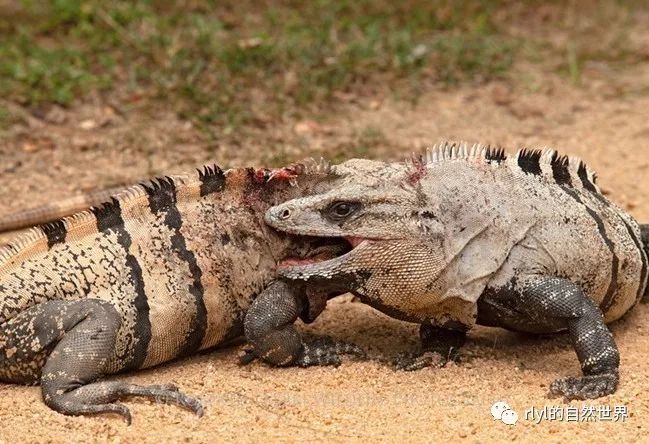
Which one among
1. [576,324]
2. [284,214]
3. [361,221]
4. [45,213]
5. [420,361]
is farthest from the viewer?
[45,213]

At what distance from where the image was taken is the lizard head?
5.82 m

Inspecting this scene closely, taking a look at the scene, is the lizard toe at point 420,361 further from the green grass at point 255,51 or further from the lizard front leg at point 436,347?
the green grass at point 255,51

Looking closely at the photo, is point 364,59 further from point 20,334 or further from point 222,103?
point 20,334

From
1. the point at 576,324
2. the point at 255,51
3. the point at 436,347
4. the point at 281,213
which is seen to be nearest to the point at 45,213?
the point at 281,213

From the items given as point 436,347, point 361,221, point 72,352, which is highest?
point 361,221

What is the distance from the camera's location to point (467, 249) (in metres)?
5.87

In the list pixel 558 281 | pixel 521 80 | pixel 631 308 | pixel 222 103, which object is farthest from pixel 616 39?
pixel 558 281

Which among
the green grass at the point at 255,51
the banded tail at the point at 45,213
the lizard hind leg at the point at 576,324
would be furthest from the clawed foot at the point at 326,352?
the green grass at the point at 255,51

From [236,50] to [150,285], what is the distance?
5.25m

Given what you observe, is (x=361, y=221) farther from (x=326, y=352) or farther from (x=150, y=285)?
(x=150, y=285)

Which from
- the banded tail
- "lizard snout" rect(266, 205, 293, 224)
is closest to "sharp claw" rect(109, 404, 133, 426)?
"lizard snout" rect(266, 205, 293, 224)

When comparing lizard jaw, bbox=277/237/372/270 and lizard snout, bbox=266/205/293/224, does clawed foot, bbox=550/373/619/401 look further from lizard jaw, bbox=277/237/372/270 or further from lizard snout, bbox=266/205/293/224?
lizard snout, bbox=266/205/293/224

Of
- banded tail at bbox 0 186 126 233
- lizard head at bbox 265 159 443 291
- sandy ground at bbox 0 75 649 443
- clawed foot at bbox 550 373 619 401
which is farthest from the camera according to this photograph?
banded tail at bbox 0 186 126 233

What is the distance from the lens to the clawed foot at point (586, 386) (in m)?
5.57
